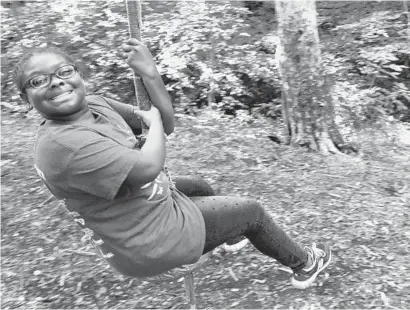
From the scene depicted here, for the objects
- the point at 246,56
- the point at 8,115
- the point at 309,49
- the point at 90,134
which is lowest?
the point at 8,115

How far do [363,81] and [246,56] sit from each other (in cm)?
182

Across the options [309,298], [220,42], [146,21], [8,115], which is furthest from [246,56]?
[309,298]

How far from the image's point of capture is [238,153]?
16.2ft

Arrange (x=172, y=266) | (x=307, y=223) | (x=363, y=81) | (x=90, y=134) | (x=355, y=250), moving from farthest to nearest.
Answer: (x=363, y=81)
(x=307, y=223)
(x=355, y=250)
(x=172, y=266)
(x=90, y=134)

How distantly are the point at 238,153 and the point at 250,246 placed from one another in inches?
66.4

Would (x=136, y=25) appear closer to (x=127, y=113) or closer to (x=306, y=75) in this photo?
(x=127, y=113)

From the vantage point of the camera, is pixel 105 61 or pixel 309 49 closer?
pixel 309 49

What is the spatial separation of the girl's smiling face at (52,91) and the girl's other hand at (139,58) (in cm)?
30

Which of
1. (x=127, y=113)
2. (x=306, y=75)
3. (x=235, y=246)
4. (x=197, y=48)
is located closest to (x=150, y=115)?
(x=127, y=113)

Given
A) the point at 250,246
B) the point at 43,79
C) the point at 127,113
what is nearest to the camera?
the point at 43,79

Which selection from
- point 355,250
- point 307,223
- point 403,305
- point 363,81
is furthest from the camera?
point 363,81

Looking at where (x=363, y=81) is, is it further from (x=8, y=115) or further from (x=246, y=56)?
(x=8, y=115)

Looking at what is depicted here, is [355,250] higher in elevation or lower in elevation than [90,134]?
lower

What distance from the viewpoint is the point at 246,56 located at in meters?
7.09
